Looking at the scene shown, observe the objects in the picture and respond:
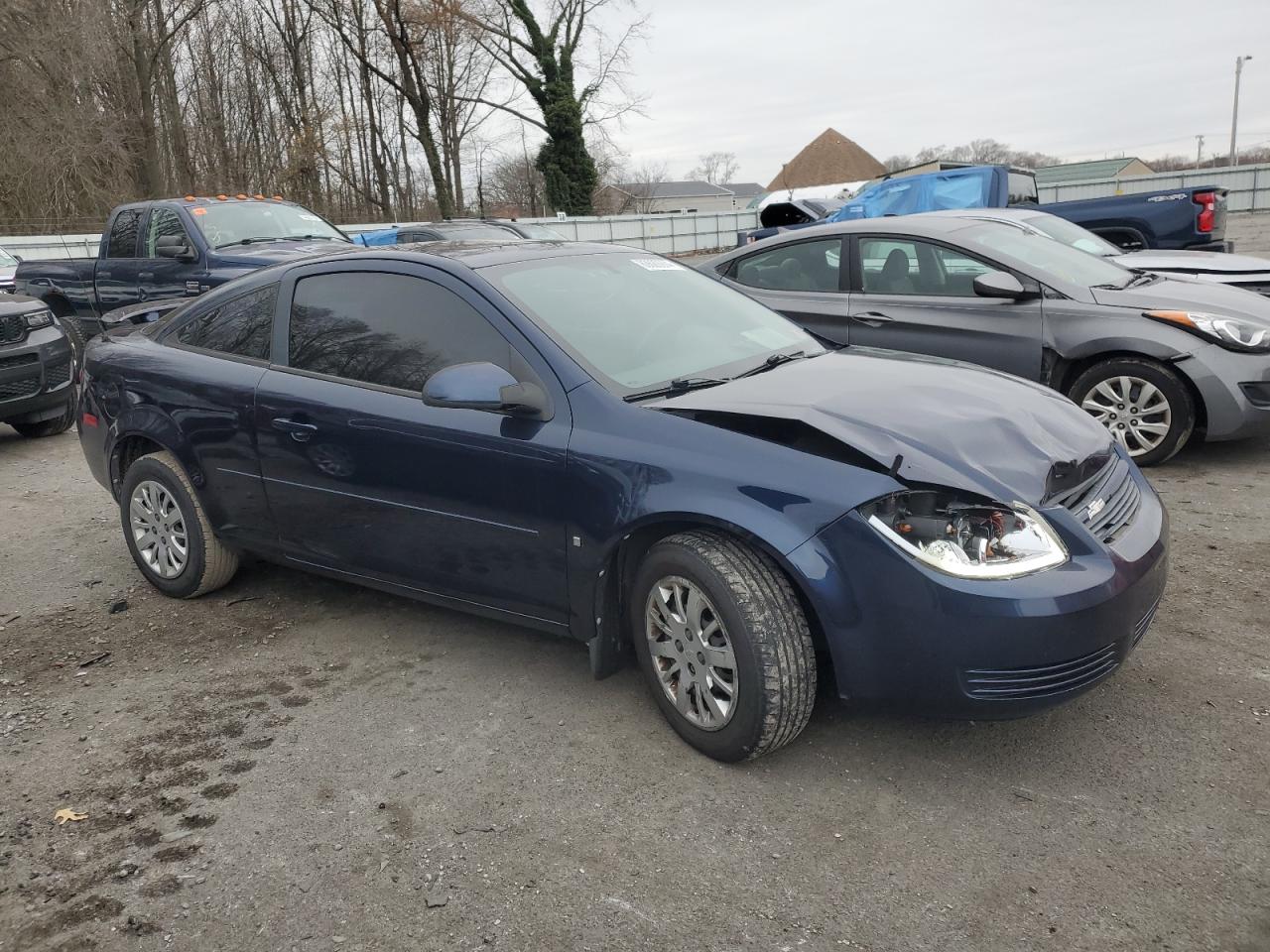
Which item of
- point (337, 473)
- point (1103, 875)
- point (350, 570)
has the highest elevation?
point (337, 473)

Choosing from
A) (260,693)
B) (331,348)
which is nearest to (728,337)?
(331,348)

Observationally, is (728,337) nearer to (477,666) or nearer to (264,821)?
(477,666)

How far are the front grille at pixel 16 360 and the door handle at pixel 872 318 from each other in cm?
644

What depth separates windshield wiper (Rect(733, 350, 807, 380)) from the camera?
3588 millimetres

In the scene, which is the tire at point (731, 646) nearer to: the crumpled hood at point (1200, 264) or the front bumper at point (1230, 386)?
the front bumper at point (1230, 386)

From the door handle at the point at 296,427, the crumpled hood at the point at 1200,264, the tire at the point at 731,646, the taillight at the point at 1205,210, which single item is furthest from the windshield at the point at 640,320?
the taillight at the point at 1205,210

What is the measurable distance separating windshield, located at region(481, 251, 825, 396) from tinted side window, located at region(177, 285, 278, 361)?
1.19m

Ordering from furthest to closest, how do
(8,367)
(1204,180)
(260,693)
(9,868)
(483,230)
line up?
(1204,180)
(483,230)
(8,367)
(260,693)
(9,868)

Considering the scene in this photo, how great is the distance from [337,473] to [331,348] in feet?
1.68

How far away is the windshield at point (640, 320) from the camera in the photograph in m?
3.46

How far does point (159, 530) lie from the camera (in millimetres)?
4645

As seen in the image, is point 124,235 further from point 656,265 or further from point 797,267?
point 656,265

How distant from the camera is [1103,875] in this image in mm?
2455

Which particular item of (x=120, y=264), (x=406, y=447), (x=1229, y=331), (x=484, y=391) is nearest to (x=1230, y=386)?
(x=1229, y=331)
